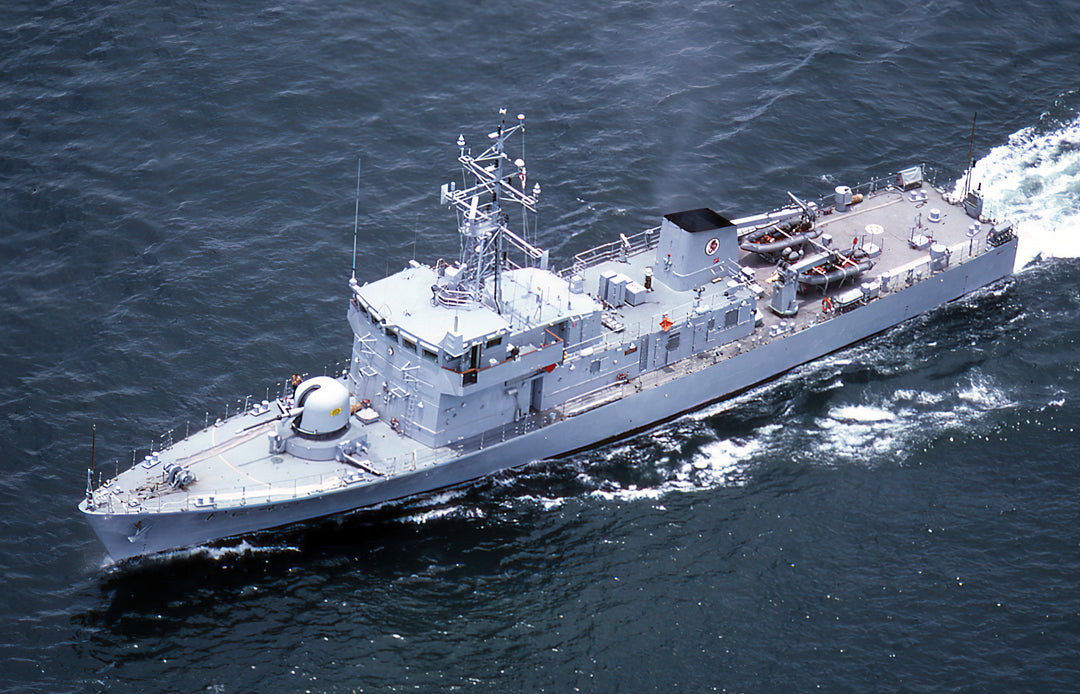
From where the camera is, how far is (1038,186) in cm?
7125

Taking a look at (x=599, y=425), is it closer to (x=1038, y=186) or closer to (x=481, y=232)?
(x=481, y=232)

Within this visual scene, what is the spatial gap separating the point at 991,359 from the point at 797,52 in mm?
23982

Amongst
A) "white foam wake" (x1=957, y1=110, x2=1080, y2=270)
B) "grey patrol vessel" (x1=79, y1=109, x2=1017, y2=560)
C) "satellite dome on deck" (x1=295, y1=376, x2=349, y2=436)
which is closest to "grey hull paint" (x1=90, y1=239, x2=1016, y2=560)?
"grey patrol vessel" (x1=79, y1=109, x2=1017, y2=560)

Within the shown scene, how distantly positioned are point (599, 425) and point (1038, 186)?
2906 centimetres

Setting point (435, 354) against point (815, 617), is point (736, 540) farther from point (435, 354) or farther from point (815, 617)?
Answer: point (435, 354)

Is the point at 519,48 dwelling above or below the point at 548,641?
above

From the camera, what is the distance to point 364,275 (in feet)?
208

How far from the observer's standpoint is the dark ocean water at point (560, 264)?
47625mm

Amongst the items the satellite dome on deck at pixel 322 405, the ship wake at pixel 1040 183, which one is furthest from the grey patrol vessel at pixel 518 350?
the ship wake at pixel 1040 183

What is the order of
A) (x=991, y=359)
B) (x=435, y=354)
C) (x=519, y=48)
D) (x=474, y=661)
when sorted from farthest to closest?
(x=519, y=48) < (x=991, y=359) < (x=435, y=354) < (x=474, y=661)

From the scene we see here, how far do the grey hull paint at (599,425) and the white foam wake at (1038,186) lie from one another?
349cm

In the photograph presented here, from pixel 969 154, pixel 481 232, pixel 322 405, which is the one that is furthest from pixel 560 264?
pixel 969 154

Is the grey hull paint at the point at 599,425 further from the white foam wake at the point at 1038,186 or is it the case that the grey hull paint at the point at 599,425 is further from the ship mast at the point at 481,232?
the ship mast at the point at 481,232

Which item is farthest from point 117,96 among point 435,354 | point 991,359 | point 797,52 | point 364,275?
point 991,359
